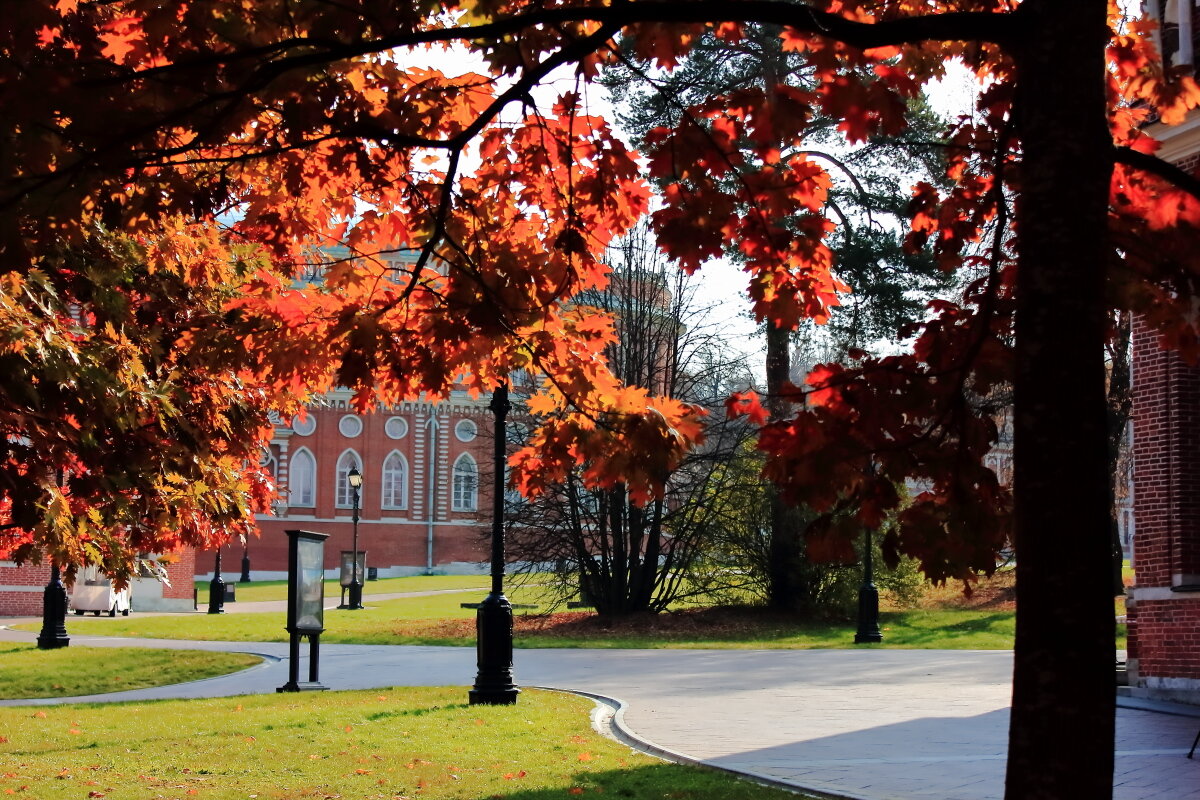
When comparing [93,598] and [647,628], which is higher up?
[93,598]

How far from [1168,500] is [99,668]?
1518 cm

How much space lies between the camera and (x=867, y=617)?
2552cm

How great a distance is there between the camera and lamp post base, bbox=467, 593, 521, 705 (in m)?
13.7

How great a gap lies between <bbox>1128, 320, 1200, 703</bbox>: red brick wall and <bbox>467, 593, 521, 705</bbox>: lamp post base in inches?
296

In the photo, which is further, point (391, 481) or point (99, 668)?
point (391, 481)

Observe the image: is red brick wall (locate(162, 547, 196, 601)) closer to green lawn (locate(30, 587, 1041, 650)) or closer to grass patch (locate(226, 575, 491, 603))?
grass patch (locate(226, 575, 491, 603))

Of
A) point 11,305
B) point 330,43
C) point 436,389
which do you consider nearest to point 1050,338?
point 330,43

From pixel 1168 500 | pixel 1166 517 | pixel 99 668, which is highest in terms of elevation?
pixel 1168 500

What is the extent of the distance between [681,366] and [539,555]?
18.8 ft

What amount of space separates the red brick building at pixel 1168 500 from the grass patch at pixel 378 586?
3418cm

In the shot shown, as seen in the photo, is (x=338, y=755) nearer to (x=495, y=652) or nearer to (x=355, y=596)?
(x=495, y=652)

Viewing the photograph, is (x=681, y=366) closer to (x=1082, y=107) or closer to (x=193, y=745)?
(x=193, y=745)

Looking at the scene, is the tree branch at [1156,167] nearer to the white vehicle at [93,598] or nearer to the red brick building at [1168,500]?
the red brick building at [1168,500]

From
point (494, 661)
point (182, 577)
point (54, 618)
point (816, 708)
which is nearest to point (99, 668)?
point (54, 618)
